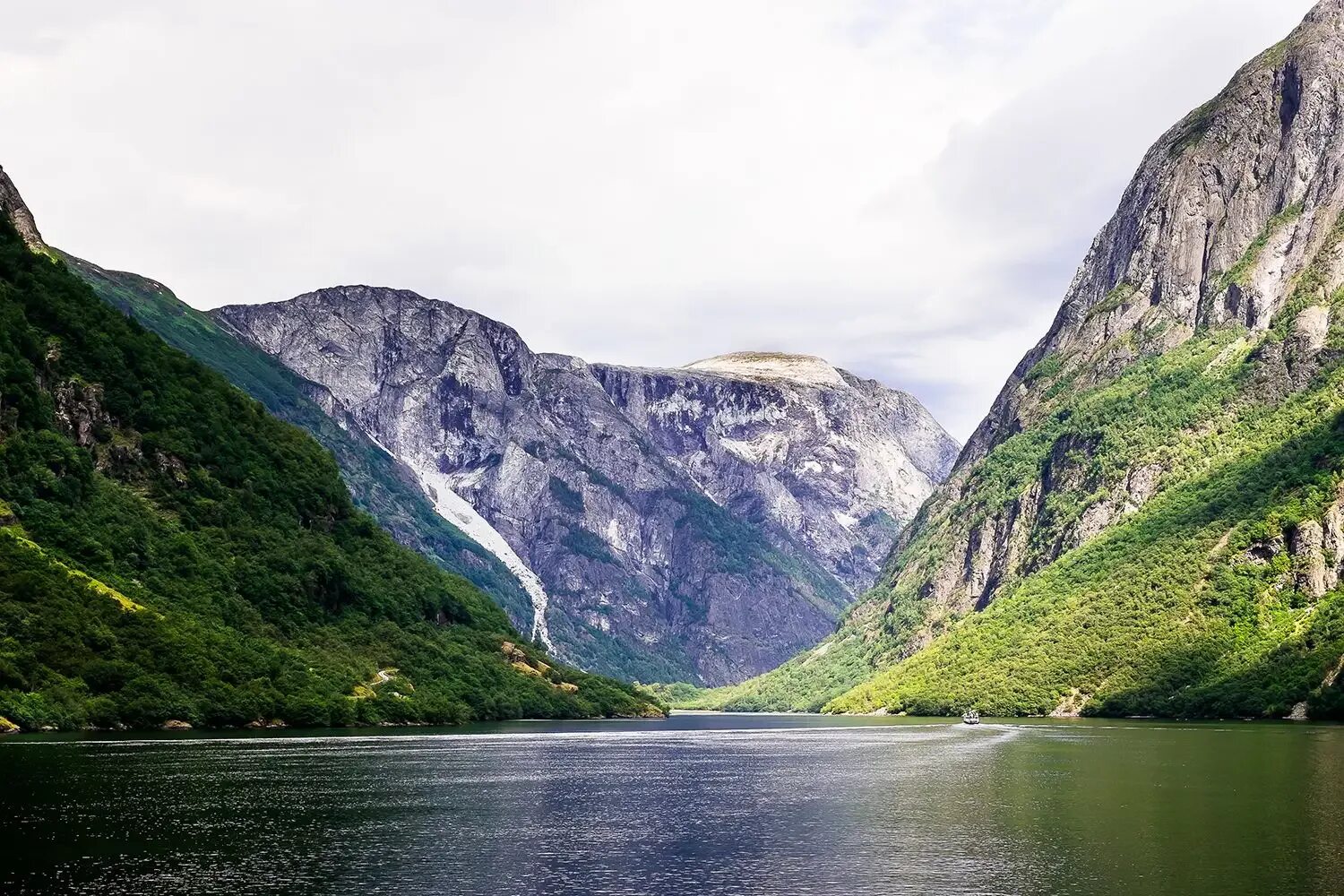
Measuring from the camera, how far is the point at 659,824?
3706 inches

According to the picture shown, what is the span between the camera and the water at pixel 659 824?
68688mm

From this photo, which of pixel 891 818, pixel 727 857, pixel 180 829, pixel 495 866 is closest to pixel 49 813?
pixel 180 829

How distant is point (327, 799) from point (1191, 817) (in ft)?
215

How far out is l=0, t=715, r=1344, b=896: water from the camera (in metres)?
68.7

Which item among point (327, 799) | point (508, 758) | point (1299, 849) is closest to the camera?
point (1299, 849)

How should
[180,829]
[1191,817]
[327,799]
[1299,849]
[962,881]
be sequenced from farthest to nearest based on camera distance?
[327,799]
[1191,817]
[180,829]
[1299,849]
[962,881]

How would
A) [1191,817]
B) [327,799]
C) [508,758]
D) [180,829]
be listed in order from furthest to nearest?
[508,758], [327,799], [1191,817], [180,829]

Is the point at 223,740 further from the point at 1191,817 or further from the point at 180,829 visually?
the point at 1191,817

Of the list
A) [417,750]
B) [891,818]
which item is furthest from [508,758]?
[891,818]

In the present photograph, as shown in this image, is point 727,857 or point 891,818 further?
point 891,818

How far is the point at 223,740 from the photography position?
168625 mm

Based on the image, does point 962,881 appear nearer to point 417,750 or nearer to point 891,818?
point 891,818

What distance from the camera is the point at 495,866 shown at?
2950 inches

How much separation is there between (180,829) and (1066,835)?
57.3 m
